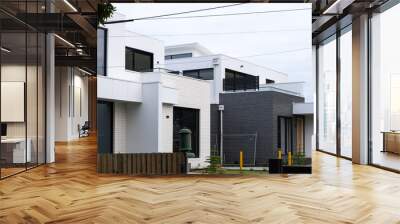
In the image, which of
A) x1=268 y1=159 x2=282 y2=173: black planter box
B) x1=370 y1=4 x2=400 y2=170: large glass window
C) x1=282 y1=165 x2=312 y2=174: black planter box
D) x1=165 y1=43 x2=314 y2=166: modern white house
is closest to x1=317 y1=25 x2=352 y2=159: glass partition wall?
x1=370 y1=4 x2=400 y2=170: large glass window

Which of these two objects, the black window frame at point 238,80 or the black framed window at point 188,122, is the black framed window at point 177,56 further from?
the black framed window at point 188,122

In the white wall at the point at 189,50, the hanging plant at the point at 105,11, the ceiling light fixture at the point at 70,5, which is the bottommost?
the white wall at the point at 189,50

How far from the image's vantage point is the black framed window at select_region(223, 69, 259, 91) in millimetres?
5867

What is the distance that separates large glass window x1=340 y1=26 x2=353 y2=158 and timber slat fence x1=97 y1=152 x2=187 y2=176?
171 inches

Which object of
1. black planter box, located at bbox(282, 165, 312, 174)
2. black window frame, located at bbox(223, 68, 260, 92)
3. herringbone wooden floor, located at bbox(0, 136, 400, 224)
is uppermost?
black window frame, located at bbox(223, 68, 260, 92)

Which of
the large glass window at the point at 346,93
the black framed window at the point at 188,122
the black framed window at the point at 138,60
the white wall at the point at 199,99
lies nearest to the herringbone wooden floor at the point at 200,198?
the white wall at the point at 199,99

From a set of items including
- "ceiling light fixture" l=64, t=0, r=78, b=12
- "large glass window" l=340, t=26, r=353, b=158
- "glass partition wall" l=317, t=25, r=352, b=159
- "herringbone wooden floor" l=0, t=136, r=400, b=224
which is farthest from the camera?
"glass partition wall" l=317, t=25, r=352, b=159

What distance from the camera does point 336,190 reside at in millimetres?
4836

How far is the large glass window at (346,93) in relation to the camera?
8.39 meters

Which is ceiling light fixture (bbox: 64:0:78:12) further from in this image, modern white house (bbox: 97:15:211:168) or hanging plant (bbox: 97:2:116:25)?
modern white house (bbox: 97:15:211:168)

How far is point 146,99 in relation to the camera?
5.84 metres

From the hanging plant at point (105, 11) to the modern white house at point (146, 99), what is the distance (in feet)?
0.44

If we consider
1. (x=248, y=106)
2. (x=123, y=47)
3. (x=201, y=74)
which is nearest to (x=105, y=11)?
(x=123, y=47)

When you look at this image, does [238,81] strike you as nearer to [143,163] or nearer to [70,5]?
[143,163]
